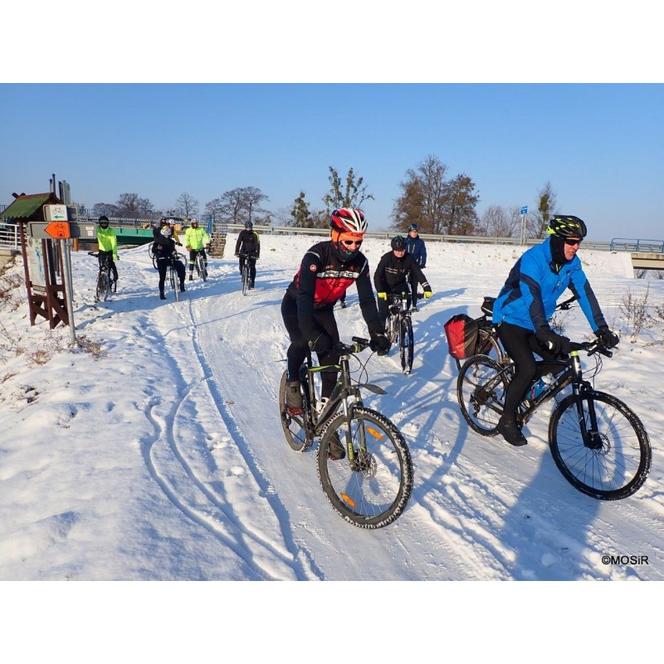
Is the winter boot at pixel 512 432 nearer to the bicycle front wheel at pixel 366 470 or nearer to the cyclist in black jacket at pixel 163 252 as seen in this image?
the bicycle front wheel at pixel 366 470

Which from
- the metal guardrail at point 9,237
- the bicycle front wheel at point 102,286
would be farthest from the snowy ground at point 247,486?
the metal guardrail at point 9,237

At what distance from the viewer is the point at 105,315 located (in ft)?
37.8

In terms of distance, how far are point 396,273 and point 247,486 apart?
5454 millimetres

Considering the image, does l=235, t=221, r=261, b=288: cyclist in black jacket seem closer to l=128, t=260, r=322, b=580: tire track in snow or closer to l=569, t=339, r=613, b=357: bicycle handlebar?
l=128, t=260, r=322, b=580: tire track in snow

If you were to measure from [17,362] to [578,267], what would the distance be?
9.49 metres

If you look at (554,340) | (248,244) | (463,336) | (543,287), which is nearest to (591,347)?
(554,340)

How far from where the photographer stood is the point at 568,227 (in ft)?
13.9

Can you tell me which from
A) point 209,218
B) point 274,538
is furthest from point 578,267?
point 209,218

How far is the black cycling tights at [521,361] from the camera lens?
15.0 feet

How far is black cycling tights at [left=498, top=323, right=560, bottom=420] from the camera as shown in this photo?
15.0 ft

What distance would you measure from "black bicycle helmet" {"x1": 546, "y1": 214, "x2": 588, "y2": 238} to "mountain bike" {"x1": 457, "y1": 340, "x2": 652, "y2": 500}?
991 millimetres

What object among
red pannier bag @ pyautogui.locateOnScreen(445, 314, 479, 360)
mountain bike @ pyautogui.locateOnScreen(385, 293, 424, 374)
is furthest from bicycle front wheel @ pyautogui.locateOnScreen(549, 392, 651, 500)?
mountain bike @ pyautogui.locateOnScreen(385, 293, 424, 374)

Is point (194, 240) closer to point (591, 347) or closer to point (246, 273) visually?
point (246, 273)

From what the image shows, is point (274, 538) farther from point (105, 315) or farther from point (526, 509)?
point (105, 315)
